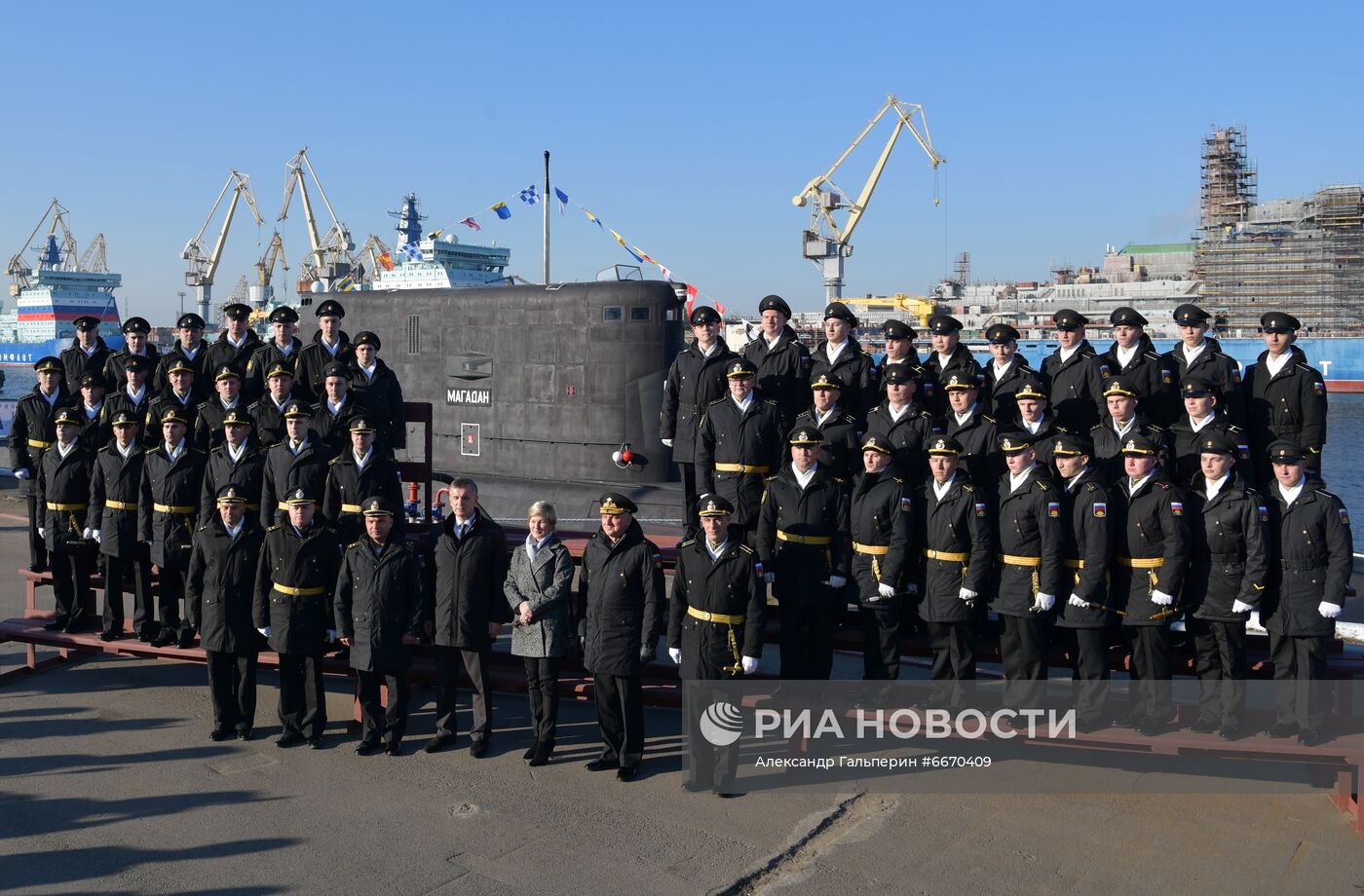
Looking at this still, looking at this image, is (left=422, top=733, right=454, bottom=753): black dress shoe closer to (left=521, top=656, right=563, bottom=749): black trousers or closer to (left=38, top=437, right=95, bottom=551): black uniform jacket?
(left=521, top=656, right=563, bottom=749): black trousers

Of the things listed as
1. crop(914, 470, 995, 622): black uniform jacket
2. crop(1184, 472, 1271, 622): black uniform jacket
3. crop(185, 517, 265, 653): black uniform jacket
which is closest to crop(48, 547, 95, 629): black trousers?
crop(185, 517, 265, 653): black uniform jacket

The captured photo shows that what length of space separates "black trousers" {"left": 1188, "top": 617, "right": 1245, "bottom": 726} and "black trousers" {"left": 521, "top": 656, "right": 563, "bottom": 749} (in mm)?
4358

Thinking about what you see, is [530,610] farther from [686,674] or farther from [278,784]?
[278,784]

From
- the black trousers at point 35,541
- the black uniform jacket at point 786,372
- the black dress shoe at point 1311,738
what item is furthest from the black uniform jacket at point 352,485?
the black dress shoe at point 1311,738

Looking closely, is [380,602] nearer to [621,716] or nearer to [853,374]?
[621,716]

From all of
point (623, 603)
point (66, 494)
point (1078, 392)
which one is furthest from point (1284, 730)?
point (66, 494)

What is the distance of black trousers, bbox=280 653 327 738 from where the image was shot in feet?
26.5

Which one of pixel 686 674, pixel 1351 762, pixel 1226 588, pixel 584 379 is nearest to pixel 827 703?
pixel 686 674

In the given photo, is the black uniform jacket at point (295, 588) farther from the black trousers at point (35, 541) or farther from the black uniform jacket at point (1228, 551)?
the black uniform jacket at point (1228, 551)

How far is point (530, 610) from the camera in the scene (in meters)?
7.57

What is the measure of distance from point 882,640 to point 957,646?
1.84ft

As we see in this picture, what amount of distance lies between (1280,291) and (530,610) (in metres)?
110

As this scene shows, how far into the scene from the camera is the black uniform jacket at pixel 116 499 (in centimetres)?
929

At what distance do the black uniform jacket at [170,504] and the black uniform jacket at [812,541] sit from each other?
4.92 meters
